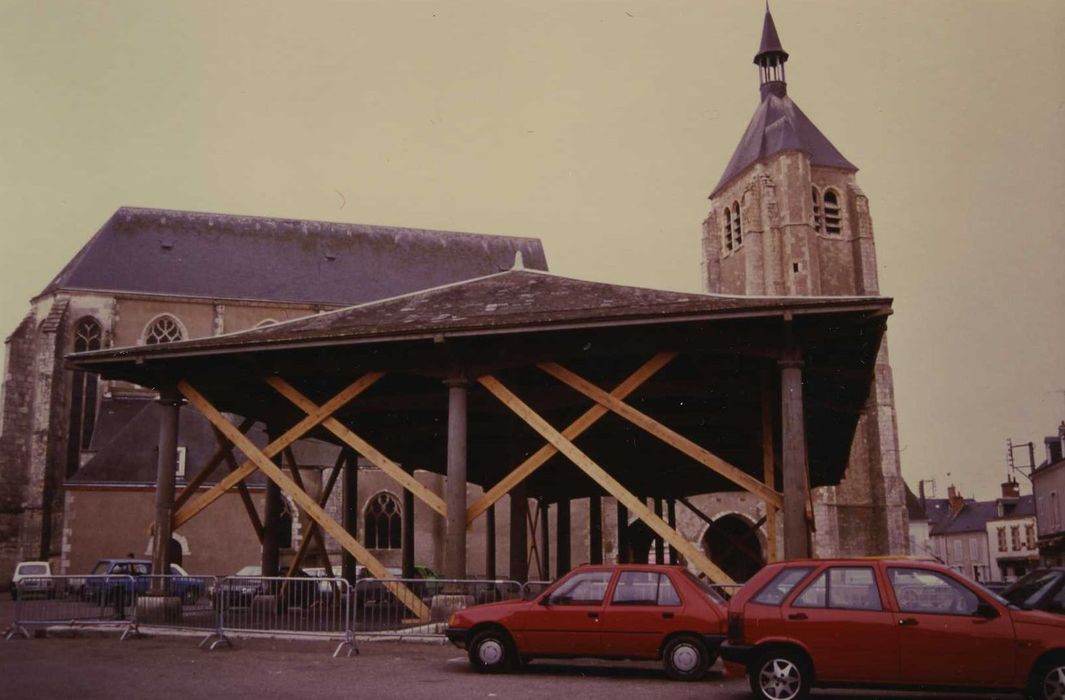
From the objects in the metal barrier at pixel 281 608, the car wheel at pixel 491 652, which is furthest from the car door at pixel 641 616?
the metal barrier at pixel 281 608

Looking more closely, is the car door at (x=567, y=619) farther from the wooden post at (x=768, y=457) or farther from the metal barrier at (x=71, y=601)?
the metal barrier at (x=71, y=601)

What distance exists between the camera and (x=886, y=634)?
27.2 ft

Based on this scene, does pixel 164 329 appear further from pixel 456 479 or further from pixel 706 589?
pixel 706 589

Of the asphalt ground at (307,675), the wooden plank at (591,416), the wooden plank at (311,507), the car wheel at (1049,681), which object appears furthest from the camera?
the wooden plank at (311,507)

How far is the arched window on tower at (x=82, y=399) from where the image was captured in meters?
41.5

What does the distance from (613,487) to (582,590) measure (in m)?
2.59

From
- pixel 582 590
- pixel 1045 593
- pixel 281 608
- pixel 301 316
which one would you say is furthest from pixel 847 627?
pixel 301 316

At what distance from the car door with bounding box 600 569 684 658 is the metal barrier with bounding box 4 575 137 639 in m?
7.53

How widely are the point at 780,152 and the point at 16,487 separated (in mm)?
38907

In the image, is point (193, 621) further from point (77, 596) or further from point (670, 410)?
point (670, 410)

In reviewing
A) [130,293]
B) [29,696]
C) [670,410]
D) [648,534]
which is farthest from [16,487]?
[29,696]

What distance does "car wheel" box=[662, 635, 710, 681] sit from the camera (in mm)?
10000

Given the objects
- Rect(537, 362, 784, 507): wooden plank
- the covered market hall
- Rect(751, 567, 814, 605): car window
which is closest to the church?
the covered market hall

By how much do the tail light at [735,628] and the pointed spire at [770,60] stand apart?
52.3 meters
